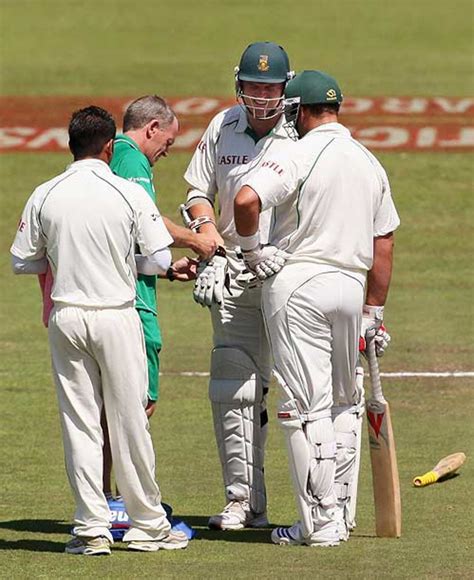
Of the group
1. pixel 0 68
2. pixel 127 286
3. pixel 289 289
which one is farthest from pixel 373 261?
pixel 0 68

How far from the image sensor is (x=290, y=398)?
696 cm

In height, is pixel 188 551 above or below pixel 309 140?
below

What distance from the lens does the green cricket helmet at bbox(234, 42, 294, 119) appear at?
738cm

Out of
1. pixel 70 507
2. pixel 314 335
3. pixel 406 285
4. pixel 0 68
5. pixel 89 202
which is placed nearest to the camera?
pixel 89 202

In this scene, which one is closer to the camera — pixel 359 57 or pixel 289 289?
pixel 289 289

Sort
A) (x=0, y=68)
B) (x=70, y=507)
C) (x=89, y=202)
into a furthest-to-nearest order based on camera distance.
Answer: (x=0, y=68) → (x=70, y=507) → (x=89, y=202)

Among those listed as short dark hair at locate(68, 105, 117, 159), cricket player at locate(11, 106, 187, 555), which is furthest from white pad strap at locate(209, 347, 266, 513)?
short dark hair at locate(68, 105, 117, 159)

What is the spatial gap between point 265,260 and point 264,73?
3.25 ft

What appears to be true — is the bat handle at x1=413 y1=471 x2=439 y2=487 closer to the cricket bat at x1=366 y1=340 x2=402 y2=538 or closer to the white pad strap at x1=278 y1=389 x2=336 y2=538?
the cricket bat at x1=366 y1=340 x2=402 y2=538

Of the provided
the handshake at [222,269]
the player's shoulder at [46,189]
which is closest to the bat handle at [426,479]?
the handshake at [222,269]

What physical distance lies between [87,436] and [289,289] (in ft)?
3.62

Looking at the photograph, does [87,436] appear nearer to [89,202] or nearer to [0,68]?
[89,202]

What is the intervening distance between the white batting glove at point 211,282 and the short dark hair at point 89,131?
89 cm

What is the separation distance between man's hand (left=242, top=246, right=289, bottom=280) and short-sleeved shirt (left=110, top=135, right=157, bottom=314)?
54cm
